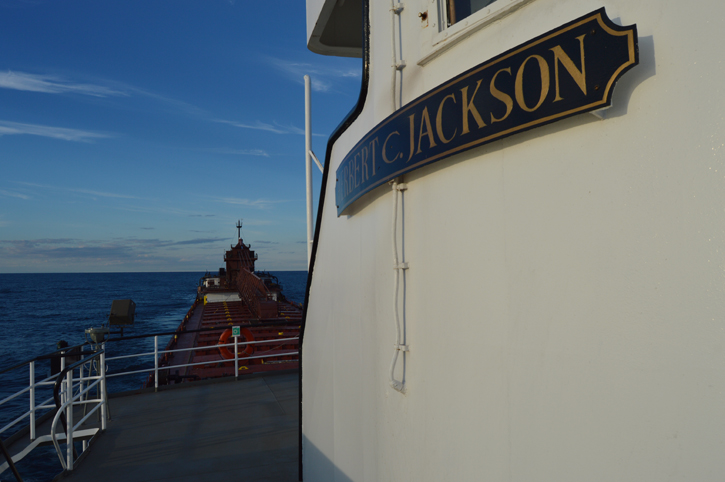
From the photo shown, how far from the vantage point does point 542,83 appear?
1414 millimetres

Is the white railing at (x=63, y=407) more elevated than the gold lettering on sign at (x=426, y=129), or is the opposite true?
the gold lettering on sign at (x=426, y=129)

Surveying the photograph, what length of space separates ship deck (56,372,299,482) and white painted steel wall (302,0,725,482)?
12.3ft

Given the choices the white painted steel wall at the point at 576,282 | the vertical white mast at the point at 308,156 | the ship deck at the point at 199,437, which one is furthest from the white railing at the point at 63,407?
the white painted steel wall at the point at 576,282

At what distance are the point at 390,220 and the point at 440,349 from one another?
76cm

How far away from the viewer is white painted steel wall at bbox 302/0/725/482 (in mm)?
1105

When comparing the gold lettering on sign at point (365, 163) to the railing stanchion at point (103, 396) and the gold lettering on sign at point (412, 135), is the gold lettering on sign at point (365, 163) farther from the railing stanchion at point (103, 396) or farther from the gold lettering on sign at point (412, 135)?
the railing stanchion at point (103, 396)

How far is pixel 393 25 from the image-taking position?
2.35 m

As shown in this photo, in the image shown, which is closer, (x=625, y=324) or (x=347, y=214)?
(x=625, y=324)

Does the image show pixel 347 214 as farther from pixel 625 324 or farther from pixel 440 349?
pixel 625 324

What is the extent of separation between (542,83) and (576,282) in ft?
2.14

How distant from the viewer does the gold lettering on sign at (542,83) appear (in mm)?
1403

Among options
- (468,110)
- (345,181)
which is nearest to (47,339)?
(345,181)

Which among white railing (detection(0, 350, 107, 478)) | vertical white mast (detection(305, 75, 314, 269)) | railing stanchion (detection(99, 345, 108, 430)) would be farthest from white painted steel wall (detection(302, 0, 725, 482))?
railing stanchion (detection(99, 345, 108, 430))

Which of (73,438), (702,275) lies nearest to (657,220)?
(702,275)
